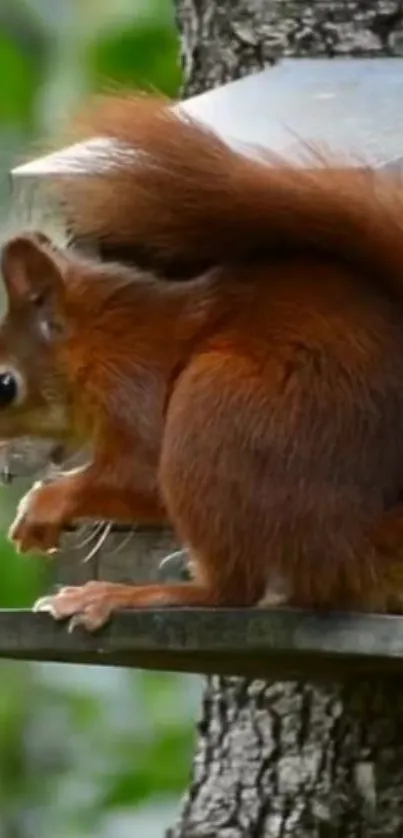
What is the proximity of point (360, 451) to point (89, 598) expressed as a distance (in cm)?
23

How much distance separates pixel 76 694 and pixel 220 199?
1.31 m

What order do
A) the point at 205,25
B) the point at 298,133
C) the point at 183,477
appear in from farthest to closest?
the point at 205,25
the point at 298,133
the point at 183,477

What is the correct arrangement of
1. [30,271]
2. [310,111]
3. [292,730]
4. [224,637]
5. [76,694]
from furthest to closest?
[76,694] → [292,730] → [310,111] → [30,271] → [224,637]

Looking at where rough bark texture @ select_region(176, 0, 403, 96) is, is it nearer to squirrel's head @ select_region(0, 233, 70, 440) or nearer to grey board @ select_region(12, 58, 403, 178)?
grey board @ select_region(12, 58, 403, 178)

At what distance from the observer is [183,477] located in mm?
1852

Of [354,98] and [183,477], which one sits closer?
[183,477]

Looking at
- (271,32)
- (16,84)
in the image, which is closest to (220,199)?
(271,32)

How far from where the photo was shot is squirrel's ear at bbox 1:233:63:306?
6.33 ft

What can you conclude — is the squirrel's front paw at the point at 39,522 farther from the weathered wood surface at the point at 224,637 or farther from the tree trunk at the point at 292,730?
the tree trunk at the point at 292,730

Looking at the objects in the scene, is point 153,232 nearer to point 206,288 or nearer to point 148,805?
point 206,288

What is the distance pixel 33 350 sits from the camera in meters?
1.96

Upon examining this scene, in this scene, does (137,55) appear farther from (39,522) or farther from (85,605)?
(85,605)

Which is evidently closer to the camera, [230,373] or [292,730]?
[230,373]

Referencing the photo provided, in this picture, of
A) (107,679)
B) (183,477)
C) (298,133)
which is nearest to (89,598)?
(183,477)
